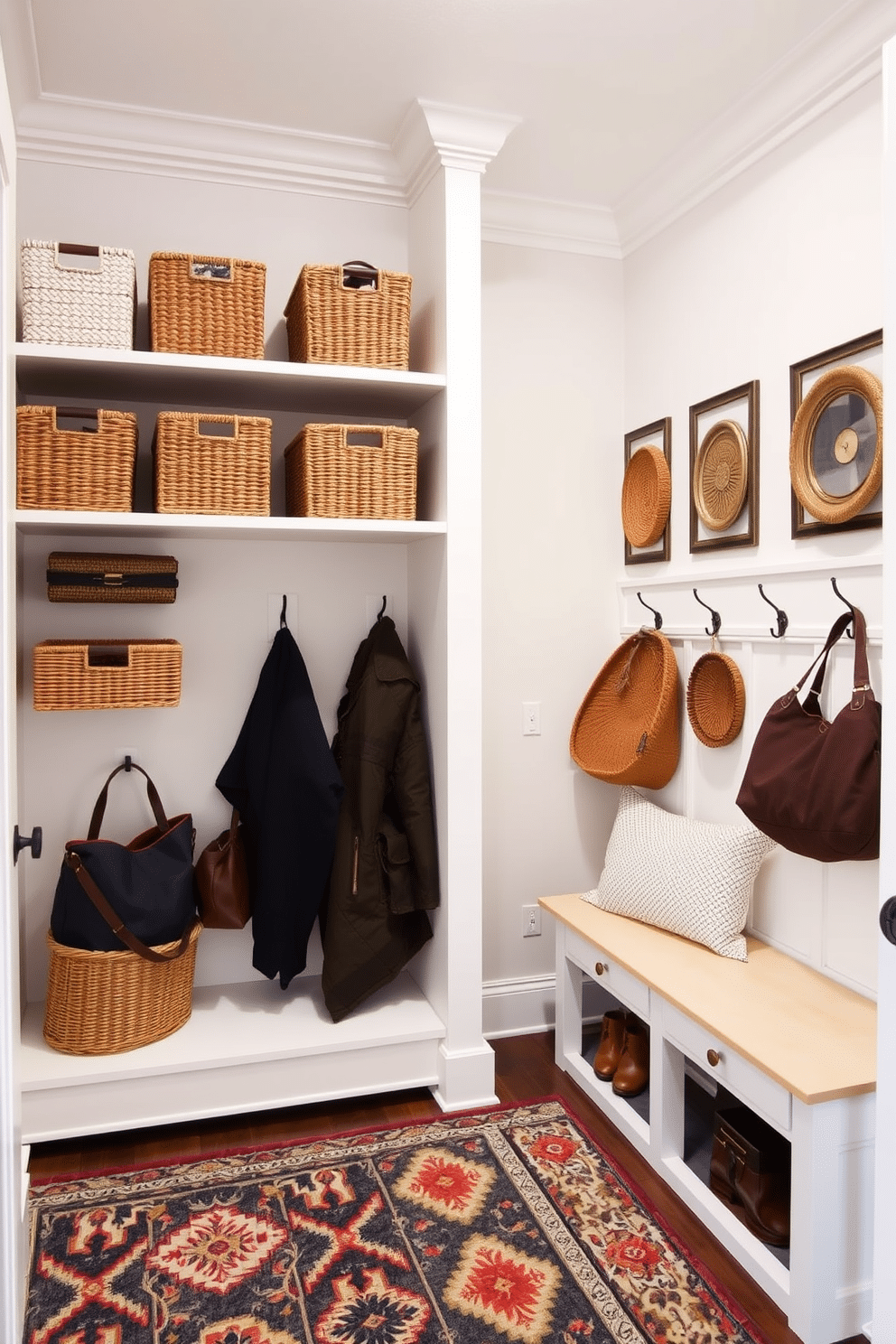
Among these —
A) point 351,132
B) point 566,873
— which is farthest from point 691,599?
point 351,132

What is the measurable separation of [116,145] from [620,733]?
6.89ft

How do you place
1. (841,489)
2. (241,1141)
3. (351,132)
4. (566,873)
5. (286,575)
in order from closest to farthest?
(841,489)
(241,1141)
(351,132)
(286,575)
(566,873)

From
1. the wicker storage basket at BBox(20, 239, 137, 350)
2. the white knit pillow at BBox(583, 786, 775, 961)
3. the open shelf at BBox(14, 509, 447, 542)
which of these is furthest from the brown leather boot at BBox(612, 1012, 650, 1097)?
the wicker storage basket at BBox(20, 239, 137, 350)

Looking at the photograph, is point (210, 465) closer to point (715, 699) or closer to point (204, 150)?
point (204, 150)

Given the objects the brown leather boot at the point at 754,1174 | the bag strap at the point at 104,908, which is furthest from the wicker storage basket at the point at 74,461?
the brown leather boot at the point at 754,1174

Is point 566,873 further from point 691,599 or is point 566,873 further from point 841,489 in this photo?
point 841,489

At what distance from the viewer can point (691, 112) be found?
240 cm

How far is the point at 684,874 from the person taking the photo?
7.66 ft

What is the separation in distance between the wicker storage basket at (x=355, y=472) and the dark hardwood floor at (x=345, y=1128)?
154 centimetres

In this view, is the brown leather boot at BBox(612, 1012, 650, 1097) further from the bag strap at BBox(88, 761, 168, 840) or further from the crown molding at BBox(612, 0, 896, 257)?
the crown molding at BBox(612, 0, 896, 257)

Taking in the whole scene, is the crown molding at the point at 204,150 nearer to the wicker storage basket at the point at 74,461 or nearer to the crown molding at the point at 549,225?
the crown molding at the point at 549,225

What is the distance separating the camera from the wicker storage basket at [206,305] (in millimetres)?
2229

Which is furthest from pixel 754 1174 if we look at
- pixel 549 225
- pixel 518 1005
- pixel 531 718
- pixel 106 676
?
pixel 549 225

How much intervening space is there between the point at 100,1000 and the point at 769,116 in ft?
8.72
